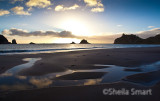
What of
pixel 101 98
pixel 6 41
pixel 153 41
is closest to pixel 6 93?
pixel 101 98

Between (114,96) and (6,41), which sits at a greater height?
(6,41)

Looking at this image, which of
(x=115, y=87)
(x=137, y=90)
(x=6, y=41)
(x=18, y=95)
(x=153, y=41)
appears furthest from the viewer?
(x=153, y=41)

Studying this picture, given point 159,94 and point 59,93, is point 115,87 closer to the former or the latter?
point 159,94

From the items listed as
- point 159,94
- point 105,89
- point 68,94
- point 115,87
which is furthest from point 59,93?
point 159,94

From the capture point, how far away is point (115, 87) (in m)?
3.61

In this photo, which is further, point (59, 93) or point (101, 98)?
point (59, 93)

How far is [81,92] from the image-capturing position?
3260mm

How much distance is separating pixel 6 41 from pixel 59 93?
661ft

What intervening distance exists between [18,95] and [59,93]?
4.24ft

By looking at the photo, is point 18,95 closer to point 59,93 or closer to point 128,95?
point 59,93

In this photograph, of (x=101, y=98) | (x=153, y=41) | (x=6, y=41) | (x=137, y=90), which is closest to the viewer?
(x=101, y=98)

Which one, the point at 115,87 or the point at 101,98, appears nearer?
the point at 101,98

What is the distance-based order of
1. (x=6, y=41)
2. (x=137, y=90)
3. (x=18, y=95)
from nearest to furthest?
(x=18, y=95), (x=137, y=90), (x=6, y=41)

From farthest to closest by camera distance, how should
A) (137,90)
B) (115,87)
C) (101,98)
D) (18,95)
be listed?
(115,87)
(137,90)
(18,95)
(101,98)
